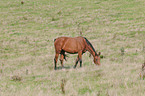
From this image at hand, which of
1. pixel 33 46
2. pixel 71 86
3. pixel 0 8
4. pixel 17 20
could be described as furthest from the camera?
pixel 0 8

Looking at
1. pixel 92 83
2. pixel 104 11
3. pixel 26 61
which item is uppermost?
pixel 104 11

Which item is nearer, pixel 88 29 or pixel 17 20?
pixel 88 29

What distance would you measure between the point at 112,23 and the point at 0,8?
23.1m

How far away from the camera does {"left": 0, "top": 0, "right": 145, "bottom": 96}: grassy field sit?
310 inches

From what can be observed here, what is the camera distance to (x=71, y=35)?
25406 mm

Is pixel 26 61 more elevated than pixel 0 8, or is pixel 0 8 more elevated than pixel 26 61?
pixel 0 8

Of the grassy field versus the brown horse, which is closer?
the grassy field

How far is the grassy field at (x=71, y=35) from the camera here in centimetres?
789

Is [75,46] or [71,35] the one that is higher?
[75,46]

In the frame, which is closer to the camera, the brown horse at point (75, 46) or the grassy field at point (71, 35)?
the grassy field at point (71, 35)

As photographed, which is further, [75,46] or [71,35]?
[71,35]

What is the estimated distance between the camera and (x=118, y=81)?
8.00 m

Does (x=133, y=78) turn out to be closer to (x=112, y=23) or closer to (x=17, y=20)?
(x=112, y=23)

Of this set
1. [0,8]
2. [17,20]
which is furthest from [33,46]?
[0,8]
